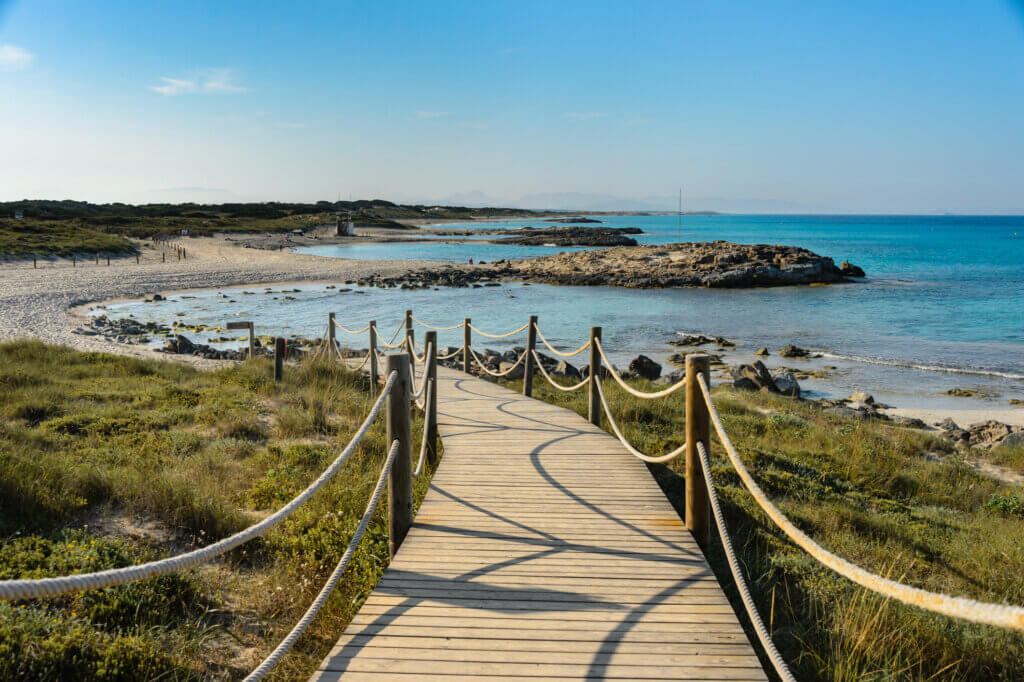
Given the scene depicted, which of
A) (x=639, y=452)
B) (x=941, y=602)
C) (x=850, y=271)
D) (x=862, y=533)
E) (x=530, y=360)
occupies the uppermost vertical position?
(x=850, y=271)

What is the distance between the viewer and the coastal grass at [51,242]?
43037mm

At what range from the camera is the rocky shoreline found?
141 feet

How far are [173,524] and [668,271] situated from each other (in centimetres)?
4342

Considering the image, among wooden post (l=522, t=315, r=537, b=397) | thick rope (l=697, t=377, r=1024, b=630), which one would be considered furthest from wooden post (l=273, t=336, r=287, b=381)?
thick rope (l=697, t=377, r=1024, b=630)

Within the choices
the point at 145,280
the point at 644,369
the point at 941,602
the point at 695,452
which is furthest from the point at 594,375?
the point at 145,280

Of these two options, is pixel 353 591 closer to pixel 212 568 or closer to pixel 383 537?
pixel 383 537

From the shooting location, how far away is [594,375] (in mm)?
8383

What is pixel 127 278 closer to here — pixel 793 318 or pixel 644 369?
pixel 644 369

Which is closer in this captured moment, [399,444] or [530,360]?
[399,444]

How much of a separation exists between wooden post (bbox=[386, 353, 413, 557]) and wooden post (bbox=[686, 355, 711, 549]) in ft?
6.97

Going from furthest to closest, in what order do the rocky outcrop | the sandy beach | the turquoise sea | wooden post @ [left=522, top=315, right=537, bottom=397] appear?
the rocky outcrop → the turquoise sea → the sandy beach → wooden post @ [left=522, top=315, right=537, bottom=397]

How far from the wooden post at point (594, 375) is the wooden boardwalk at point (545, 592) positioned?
2086mm

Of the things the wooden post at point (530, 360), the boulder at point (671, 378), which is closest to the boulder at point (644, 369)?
the boulder at point (671, 378)

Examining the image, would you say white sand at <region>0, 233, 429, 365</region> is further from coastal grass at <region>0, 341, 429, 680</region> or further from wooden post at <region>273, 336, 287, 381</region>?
coastal grass at <region>0, 341, 429, 680</region>
